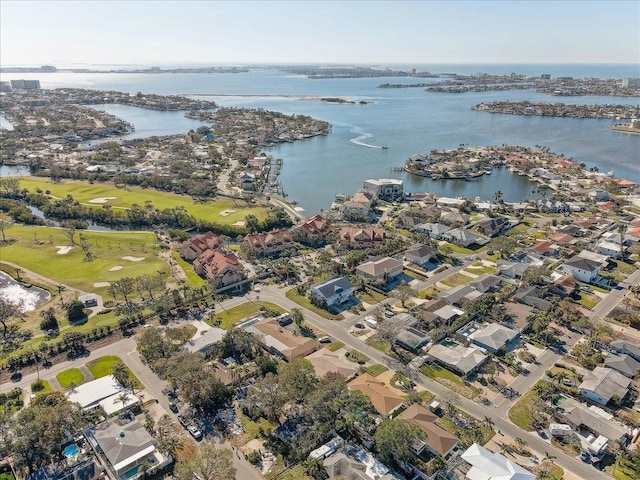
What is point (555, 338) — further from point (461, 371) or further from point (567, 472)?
point (567, 472)

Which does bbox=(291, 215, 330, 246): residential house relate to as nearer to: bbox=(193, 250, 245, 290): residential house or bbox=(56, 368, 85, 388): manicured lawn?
bbox=(193, 250, 245, 290): residential house

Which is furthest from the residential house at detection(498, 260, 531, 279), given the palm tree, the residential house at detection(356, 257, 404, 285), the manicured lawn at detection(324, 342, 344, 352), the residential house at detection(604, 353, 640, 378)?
the palm tree

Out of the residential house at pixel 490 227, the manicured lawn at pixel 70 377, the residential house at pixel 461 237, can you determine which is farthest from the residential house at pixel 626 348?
the manicured lawn at pixel 70 377

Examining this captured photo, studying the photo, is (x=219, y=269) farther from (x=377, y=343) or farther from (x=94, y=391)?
(x=377, y=343)

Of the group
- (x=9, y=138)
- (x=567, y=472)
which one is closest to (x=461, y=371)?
(x=567, y=472)

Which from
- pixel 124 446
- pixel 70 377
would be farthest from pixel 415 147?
pixel 124 446

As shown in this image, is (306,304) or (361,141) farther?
(361,141)

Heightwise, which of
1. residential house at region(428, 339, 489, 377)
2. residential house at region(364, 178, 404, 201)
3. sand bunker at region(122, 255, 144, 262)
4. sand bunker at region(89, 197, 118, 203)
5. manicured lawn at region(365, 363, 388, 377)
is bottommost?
manicured lawn at region(365, 363, 388, 377)
